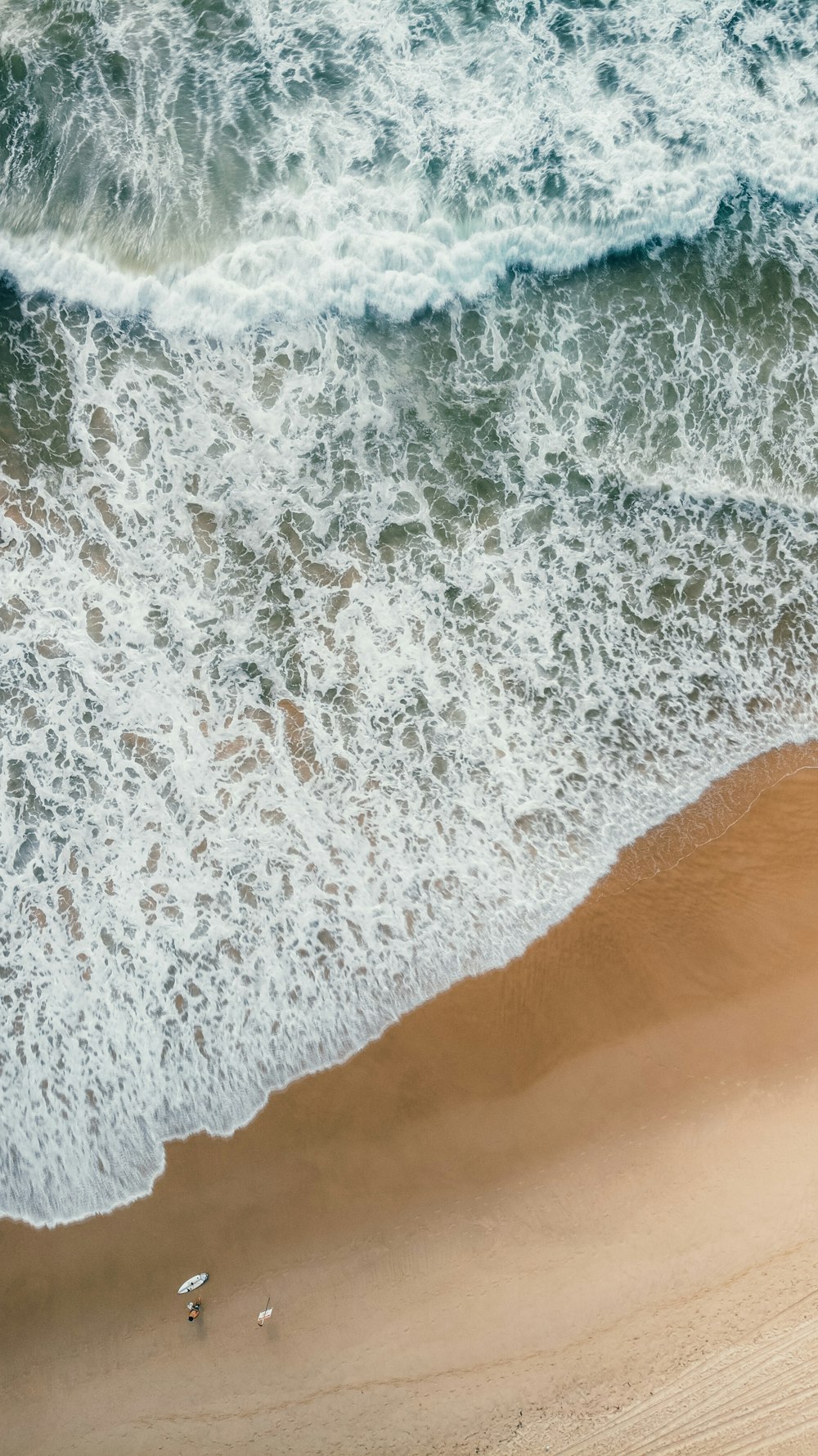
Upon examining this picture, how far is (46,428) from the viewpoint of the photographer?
7406 millimetres

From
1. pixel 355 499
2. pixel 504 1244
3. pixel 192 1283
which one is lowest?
pixel 192 1283

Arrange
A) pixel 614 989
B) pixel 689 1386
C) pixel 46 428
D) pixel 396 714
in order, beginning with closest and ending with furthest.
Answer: pixel 689 1386 → pixel 614 989 → pixel 396 714 → pixel 46 428

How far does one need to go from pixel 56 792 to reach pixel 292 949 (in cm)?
262

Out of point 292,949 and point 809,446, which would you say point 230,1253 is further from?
point 809,446

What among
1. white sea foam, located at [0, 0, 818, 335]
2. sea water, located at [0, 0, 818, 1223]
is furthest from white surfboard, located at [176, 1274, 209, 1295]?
white sea foam, located at [0, 0, 818, 335]

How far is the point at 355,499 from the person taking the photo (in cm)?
728

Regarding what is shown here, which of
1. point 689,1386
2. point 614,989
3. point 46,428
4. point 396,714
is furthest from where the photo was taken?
point 46,428

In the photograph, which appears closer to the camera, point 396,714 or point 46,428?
point 396,714

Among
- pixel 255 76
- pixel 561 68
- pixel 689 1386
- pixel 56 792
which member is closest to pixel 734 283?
pixel 561 68

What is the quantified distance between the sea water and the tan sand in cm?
49

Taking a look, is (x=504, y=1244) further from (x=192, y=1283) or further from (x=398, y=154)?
(x=398, y=154)

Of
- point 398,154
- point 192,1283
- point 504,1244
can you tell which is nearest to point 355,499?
point 398,154

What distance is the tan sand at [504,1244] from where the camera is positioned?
19.4ft

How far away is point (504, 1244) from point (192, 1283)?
2500mm
